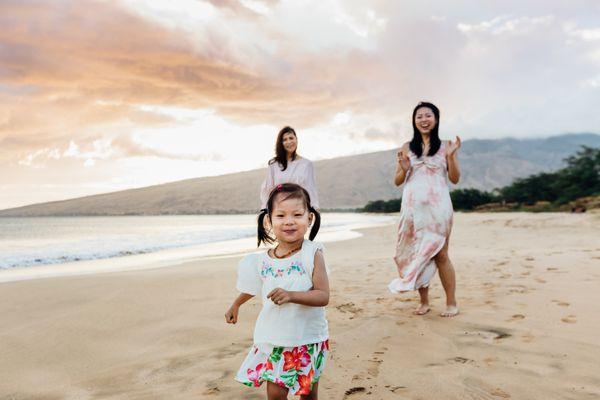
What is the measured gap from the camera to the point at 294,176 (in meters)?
4.58

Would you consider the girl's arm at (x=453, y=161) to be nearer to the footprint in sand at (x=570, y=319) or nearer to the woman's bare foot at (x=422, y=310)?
the woman's bare foot at (x=422, y=310)

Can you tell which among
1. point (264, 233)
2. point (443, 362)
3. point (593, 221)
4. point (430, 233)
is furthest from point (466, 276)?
point (593, 221)

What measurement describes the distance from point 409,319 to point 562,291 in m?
1.74

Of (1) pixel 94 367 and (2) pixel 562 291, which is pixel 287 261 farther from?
(2) pixel 562 291

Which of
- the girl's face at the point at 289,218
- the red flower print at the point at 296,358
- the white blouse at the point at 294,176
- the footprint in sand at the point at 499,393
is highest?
the white blouse at the point at 294,176

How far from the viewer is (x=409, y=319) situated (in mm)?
3830

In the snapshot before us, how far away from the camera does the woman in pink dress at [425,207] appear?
13.5 ft

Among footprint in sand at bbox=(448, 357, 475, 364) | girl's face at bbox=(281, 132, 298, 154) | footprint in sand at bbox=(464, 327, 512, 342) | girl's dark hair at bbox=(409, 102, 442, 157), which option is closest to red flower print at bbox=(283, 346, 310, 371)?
footprint in sand at bbox=(448, 357, 475, 364)

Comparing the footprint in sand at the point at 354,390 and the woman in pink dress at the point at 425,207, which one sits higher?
the woman in pink dress at the point at 425,207

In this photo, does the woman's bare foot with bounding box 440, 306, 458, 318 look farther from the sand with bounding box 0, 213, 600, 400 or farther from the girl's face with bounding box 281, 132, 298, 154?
the girl's face with bounding box 281, 132, 298, 154

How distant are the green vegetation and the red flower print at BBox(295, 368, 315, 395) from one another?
80.3 ft

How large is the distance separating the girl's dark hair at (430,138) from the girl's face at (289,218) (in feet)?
8.04

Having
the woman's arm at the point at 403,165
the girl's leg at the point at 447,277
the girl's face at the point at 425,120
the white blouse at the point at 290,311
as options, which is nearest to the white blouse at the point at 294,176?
the woman's arm at the point at 403,165

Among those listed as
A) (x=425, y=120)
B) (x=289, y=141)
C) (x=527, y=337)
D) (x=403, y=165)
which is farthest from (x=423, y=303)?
(x=289, y=141)
